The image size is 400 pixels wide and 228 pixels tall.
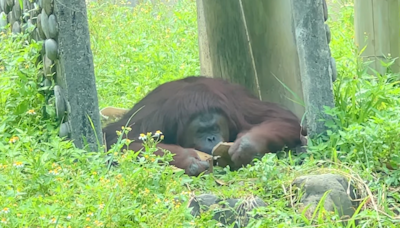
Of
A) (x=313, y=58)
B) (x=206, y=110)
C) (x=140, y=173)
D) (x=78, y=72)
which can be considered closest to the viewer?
(x=140, y=173)

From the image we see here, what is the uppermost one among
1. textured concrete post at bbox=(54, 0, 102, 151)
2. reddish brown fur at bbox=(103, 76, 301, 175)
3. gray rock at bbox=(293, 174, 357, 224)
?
textured concrete post at bbox=(54, 0, 102, 151)

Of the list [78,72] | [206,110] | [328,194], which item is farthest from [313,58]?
[78,72]

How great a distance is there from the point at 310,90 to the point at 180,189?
1098mm

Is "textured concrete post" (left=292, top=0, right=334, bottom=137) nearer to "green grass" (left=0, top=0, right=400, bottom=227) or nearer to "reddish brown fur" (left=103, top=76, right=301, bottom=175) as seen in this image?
"green grass" (left=0, top=0, right=400, bottom=227)

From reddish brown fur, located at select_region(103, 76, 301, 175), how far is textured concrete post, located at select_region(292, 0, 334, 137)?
22cm

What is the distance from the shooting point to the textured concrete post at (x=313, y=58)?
3393 mm

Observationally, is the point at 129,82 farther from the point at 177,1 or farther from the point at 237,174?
the point at 177,1

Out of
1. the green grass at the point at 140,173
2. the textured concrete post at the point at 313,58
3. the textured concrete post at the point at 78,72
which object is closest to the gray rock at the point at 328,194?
the green grass at the point at 140,173

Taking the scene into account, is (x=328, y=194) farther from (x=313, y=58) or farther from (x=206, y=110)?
(x=206, y=110)

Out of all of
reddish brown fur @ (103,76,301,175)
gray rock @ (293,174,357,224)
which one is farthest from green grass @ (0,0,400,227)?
reddish brown fur @ (103,76,301,175)

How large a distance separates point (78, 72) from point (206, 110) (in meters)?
0.83

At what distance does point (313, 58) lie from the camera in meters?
3.42

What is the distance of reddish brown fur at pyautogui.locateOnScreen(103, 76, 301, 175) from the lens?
3562 mm

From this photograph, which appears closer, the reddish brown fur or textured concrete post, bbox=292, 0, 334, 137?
textured concrete post, bbox=292, 0, 334, 137
